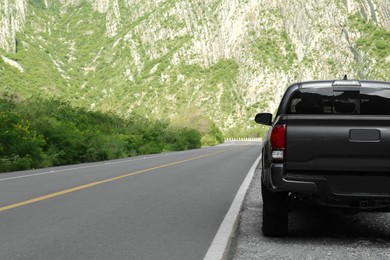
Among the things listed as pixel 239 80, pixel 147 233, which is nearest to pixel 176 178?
pixel 147 233

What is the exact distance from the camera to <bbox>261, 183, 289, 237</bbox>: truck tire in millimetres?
6723

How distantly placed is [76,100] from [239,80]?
41.5 metres

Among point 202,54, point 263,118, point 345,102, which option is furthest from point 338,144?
point 202,54

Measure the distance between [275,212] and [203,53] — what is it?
14533 centimetres

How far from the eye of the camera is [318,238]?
270 inches

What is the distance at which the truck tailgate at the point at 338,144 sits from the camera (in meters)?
6.15

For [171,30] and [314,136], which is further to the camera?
[171,30]

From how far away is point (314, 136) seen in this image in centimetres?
627

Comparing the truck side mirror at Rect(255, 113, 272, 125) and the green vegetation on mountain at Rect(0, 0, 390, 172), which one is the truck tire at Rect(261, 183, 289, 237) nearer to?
the truck side mirror at Rect(255, 113, 272, 125)

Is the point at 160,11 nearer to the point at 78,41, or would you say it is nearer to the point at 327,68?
the point at 78,41

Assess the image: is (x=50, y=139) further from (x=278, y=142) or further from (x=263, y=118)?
(x=278, y=142)

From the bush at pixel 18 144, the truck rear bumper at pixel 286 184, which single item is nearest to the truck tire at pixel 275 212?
the truck rear bumper at pixel 286 184

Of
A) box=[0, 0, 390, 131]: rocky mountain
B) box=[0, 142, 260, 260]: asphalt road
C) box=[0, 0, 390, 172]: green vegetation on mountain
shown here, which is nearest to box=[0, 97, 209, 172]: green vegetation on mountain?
box=[0, 142, 260, 260]: asphalt road

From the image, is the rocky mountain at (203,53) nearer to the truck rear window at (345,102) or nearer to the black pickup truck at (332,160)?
the truck rear window at (345,102)
